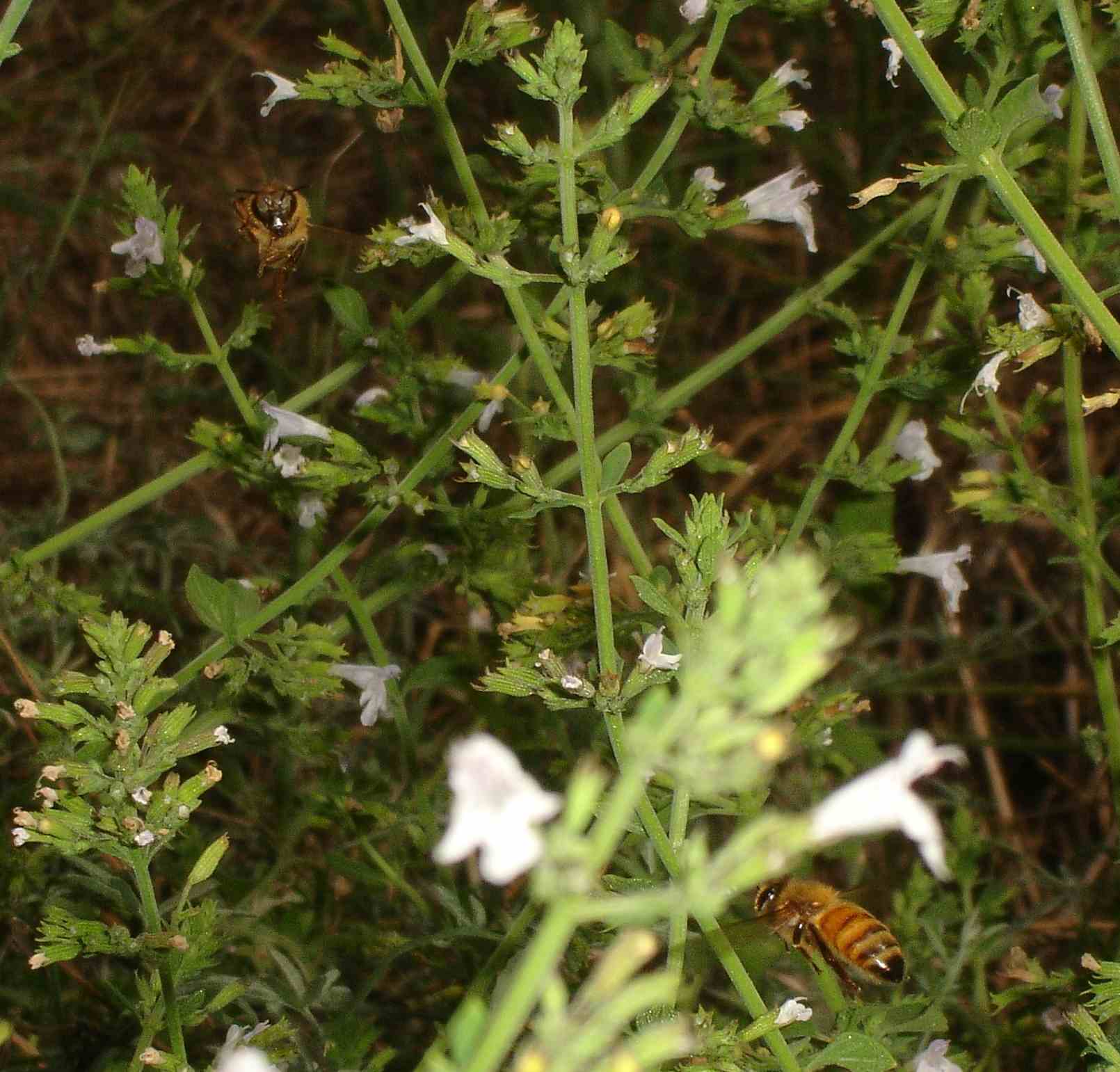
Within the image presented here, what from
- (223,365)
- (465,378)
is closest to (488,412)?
(465,378)

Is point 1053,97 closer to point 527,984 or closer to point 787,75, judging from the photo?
point 787,75

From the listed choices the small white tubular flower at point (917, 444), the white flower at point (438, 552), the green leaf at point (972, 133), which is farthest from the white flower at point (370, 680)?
the green leaf at point (972, 133)

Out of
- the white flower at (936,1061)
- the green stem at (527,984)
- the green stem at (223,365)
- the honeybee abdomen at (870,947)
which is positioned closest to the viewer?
the green stem at (527,984)

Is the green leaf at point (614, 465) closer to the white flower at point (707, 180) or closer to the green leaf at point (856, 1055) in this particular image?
the white flower at point (707, 180)

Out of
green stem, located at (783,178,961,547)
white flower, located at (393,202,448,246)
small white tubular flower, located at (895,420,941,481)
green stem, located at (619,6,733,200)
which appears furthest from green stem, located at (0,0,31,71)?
small white tubular flower, located at (895,420,941,481)

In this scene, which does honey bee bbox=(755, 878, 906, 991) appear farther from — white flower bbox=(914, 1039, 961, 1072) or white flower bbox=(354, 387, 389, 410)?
white flower bbox=(354, 387, 389, 410)

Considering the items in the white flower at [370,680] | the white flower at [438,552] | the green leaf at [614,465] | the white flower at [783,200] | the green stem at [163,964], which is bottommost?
the white flower at [370,680]
